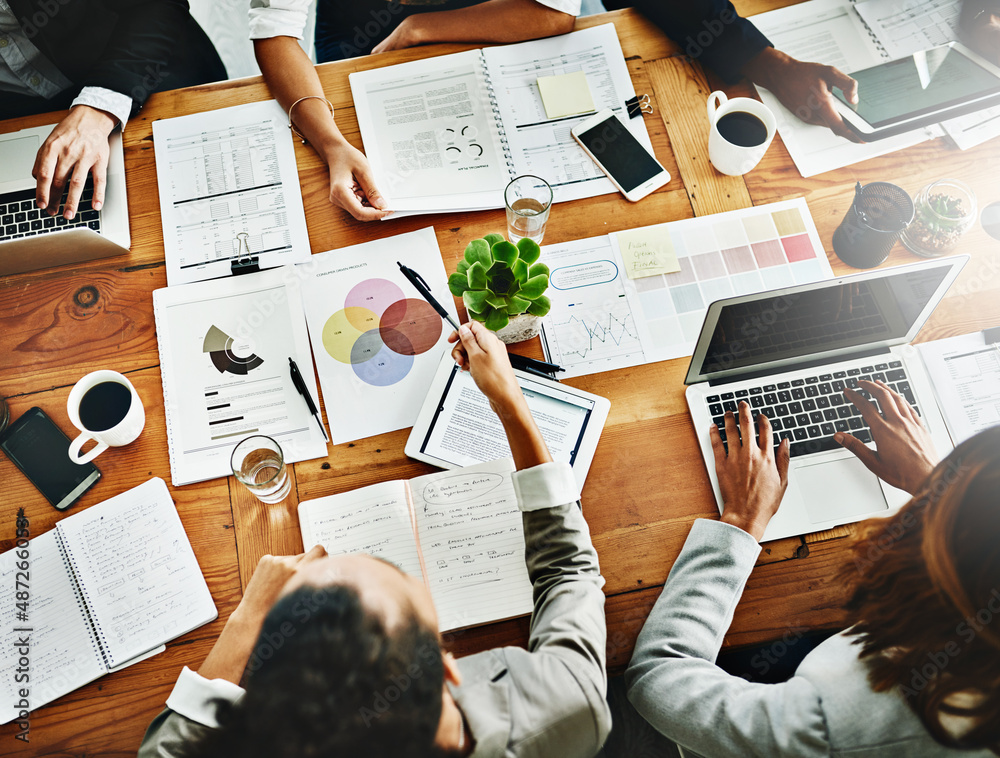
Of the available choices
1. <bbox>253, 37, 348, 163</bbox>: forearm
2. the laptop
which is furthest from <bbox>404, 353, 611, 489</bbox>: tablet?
the laptop

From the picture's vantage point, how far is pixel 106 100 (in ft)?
3.88

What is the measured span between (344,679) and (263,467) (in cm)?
44

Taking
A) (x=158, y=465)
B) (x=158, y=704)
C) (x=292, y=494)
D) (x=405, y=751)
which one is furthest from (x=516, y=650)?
(x=158, y=465)

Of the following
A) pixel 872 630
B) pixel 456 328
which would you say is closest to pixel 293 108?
pixel 456 328

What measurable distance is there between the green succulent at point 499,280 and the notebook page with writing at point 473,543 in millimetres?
259

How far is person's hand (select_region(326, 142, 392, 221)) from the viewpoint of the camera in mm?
1126

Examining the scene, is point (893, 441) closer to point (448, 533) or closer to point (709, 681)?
point (709, 681)

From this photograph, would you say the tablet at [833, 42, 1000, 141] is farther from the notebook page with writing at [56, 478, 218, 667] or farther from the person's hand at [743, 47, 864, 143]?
the notebook page with writing at [56, 478, 218, 667]

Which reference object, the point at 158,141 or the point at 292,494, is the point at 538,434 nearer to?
the point at 292,494

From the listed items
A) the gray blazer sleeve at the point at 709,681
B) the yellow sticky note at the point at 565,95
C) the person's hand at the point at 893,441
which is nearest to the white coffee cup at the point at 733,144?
the yellow sticky note at the point at 565,95

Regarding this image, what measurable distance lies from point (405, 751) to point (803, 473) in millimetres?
740

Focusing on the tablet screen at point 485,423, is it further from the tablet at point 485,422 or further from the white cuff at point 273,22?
the white cuff at point 273,22

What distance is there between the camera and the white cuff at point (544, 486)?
2.88ft

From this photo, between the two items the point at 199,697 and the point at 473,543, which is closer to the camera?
the point at 199,697
